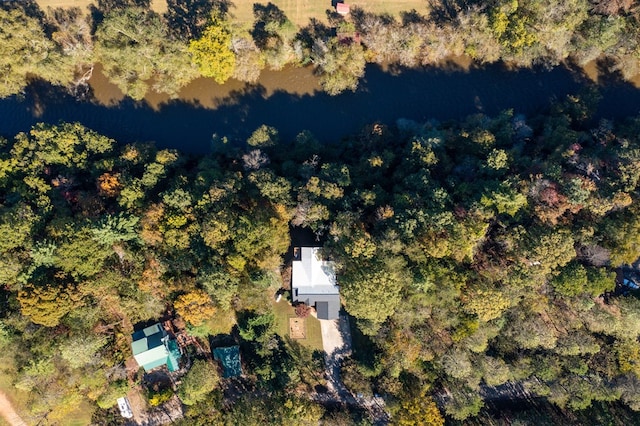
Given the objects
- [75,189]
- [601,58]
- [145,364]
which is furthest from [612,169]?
[75,189]

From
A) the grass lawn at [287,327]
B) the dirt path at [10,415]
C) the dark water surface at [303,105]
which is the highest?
the dark water surface at [303,105]

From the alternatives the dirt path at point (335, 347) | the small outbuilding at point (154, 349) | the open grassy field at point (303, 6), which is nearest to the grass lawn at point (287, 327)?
the dirt path at point (335, 347)

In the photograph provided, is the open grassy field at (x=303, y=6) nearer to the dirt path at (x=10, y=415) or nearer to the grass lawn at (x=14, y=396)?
the grass lawn at (x=14, y=396)

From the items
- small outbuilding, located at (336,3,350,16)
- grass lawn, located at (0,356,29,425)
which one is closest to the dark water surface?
small outbuilding, located at (336,3,350,16)

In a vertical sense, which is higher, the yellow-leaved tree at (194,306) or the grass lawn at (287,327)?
the yellow-leaved tree at (194,306)

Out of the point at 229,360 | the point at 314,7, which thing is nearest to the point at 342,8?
the point at 314,7

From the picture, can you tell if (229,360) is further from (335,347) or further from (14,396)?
(14,396)
